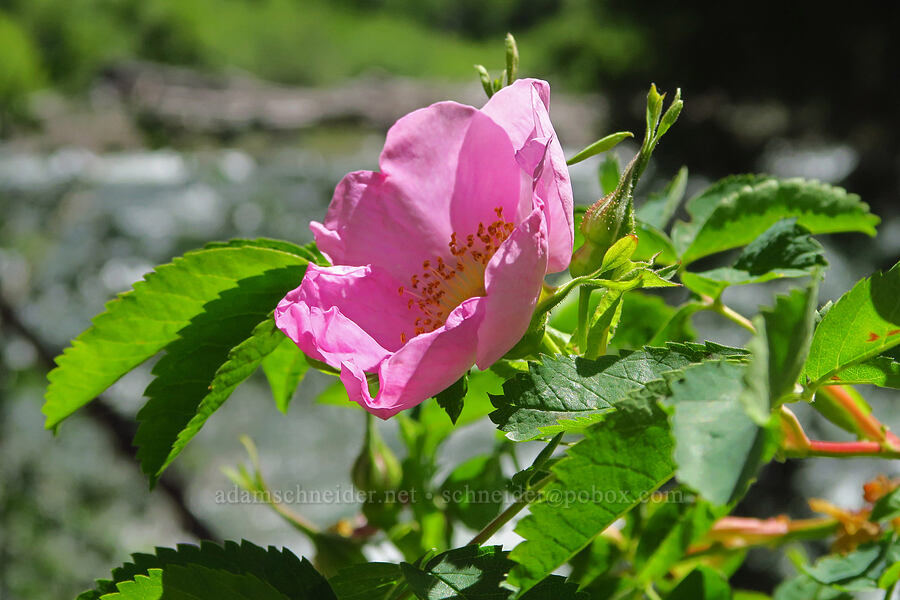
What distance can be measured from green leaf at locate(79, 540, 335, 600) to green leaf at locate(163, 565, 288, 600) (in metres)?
0.02

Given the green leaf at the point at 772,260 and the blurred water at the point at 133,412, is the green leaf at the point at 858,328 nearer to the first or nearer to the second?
the green leaf at the point at 772,260

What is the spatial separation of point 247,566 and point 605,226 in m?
0.17

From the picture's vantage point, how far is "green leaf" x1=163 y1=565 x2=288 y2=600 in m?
0.24

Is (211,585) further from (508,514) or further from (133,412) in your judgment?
(133,412)

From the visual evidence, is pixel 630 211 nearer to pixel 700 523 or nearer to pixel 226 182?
pixel 700 523

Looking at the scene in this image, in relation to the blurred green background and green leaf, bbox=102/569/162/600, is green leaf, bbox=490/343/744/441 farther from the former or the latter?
the blurred green background

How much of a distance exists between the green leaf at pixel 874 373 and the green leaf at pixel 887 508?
11 cm

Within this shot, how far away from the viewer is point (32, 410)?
1447mm

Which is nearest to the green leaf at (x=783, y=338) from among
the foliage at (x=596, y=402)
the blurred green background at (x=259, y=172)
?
the foliage at (x=596, y=402)

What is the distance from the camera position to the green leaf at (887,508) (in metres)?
0.32

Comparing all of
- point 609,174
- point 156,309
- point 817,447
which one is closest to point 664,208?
point 609,174

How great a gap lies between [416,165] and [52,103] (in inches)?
141

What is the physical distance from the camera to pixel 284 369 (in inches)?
13.6

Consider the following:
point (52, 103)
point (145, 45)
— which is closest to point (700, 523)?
point (52, 103)
